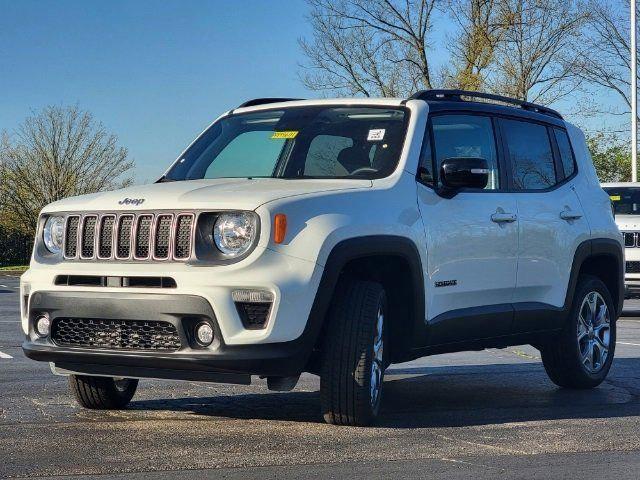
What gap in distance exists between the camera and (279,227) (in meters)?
6.03

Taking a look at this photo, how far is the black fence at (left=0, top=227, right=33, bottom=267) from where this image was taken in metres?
52.6

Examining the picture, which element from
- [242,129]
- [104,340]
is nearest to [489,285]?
[242,129]

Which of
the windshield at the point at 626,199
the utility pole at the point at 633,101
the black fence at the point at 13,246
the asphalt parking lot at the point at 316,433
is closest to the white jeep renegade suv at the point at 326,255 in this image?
the asphalt parking lot at the point at 316,433

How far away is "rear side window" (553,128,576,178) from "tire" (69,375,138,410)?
3.57 meters

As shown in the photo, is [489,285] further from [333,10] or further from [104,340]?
[333,10]

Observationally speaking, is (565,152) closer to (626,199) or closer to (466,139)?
(466,139)

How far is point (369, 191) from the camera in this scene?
21.6 ft

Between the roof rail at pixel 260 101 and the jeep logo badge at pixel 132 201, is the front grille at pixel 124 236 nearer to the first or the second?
the jeep logo badge at pixel 132 201

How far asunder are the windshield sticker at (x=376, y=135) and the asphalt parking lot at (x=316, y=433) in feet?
5.38

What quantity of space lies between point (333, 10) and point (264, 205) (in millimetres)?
33042

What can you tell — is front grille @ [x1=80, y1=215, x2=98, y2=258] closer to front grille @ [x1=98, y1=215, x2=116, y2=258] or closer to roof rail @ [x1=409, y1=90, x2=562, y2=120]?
front grille @ [x1=98, y1=215, x2=116, y2=258]

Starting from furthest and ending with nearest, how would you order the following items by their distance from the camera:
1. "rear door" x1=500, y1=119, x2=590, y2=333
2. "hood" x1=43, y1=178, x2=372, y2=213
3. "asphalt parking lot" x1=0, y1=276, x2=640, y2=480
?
1. "rear door" x1=500, y1=119, x2=590, y2=333
2. "hood" x1=43, y1=178, x2=372, y2=213
3. "asphalt parking lot" x1=0, y1=276, x2=640, y2=480

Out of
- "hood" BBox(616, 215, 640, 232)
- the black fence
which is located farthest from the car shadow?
the black fence

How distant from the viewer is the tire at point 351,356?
6.30 m
